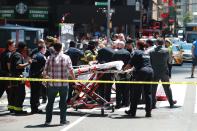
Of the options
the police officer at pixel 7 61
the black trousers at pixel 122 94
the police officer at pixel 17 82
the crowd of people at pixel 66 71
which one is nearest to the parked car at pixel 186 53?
the crowd of people at pixel 66 71

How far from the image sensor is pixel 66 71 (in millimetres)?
12156

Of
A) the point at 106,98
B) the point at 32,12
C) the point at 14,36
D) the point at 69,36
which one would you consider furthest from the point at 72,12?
the point at 106,98

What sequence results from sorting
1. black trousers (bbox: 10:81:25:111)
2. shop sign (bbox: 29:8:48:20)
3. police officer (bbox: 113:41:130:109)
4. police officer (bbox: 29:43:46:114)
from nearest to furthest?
black trousers (bbox: 10:81:25:111)
police officer (bbox: 29:43:46:114)
police officer (bbox: 113:41:130:109)
shop sign (bbox: 29:8:48:20)

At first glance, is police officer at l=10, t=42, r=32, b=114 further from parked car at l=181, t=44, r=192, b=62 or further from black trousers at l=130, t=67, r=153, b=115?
parked car at l=181, t=44, r=192, b=62

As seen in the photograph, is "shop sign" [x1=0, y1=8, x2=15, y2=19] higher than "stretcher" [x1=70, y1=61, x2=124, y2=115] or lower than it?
higher

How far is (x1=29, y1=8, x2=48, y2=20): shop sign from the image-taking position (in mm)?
57016

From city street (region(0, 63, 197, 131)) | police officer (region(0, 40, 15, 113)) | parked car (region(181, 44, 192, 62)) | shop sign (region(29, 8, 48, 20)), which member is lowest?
city street (region(0, 63, 197, 131))

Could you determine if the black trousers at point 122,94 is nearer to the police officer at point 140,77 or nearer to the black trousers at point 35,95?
the police officer at point 140,77

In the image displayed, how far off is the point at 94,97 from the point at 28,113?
1644mm

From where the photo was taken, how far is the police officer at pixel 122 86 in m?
15.0

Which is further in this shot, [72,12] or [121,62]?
[72,12]

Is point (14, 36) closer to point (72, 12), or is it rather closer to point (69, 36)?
point (69, 36)

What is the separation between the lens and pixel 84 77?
1454 centimetres

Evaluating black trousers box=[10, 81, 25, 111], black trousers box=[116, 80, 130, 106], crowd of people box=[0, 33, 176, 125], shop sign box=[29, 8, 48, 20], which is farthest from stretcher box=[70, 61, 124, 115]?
shop sign box=[29, 8, 48, 20]
